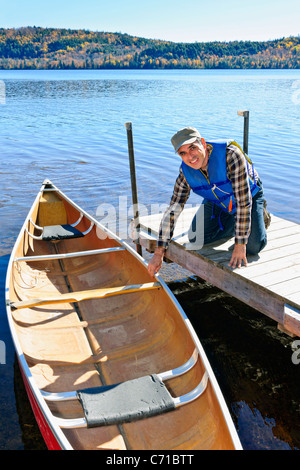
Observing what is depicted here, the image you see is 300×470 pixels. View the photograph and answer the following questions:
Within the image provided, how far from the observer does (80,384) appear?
4.76 metres

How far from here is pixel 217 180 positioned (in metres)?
5.25

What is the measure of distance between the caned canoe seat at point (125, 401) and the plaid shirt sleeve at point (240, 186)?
6.08 feet

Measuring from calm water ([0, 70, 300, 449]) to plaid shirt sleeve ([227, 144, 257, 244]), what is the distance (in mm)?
2026

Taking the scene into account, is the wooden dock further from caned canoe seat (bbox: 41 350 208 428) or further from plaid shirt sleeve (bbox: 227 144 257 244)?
caned canoe seat (bbox: 41 350 208 428)

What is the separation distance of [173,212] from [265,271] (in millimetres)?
1427

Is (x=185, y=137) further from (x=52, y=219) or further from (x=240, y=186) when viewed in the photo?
(x=52, y=219)

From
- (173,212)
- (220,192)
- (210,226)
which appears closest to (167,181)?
(210,226)

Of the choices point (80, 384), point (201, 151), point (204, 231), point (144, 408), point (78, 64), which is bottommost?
point (80, 384)

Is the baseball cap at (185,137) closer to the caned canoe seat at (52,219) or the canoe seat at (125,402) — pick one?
the canoe seat at (125,402)

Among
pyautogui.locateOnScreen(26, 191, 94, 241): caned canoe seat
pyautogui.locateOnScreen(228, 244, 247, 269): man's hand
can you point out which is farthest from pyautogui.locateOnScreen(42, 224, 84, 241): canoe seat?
pyautogui.locateOnScreen(228, 244, 247, 269): man's hand

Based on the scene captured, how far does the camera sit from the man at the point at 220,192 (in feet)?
16.3
